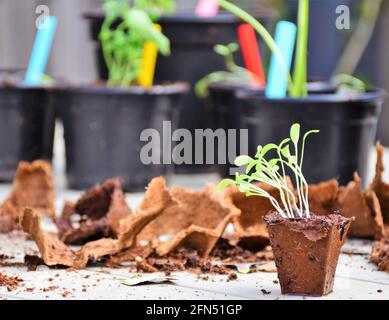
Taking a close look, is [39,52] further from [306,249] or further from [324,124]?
[306,249]

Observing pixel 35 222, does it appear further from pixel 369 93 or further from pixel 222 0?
pixel 369 93

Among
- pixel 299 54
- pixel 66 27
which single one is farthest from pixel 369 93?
pixel 66 27

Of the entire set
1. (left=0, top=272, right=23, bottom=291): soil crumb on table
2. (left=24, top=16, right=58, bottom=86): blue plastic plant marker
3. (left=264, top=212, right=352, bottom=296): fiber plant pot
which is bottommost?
(left=0, top=272, right=23, bottom=291): soil crumb on table

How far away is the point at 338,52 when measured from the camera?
470cm

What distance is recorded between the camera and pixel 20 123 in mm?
3256

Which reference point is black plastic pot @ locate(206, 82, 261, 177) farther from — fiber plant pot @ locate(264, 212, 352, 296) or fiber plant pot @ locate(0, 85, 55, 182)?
fiber plant pot @ locate(264, 212, 352, 296)

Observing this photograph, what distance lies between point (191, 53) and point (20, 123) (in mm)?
664

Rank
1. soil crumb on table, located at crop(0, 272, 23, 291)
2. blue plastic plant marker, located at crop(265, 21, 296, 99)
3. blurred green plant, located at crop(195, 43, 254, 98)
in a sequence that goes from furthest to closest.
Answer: blurred green plant, located at crop(195, 43, 254, 98) → blue plastic plant marker, located at crop(265, 21, 296, 99) → soil crumb on table, located at crop(0, 272, 23, 291)

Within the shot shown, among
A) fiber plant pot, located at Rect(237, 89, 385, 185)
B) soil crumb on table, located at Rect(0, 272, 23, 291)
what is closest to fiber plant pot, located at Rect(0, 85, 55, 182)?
fiber plant pot, located at Rect(237, 89, 385, 185)

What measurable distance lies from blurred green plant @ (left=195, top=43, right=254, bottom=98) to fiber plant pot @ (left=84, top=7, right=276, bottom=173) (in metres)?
0.03

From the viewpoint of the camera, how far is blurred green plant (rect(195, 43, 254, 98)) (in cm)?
339

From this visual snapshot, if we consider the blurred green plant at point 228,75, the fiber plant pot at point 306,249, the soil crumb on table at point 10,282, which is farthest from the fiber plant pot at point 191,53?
the fiber plant pot at point 306,249

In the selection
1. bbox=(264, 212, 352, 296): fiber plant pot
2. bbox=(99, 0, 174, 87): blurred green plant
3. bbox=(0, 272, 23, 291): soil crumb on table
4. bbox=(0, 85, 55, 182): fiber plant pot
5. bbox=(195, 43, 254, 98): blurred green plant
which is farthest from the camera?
bbox=(195, 43, 254, 98): blurred green plant
